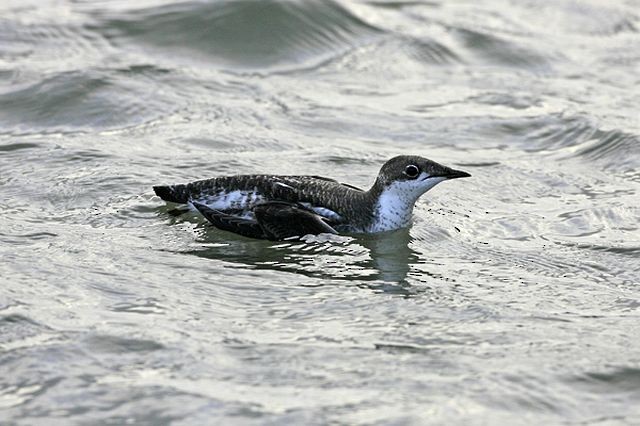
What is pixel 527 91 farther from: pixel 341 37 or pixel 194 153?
pixel 194 153

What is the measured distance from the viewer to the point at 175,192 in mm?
11281

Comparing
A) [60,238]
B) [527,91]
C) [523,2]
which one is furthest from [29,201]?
[523,2]

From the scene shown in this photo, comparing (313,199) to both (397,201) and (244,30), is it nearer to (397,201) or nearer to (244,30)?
(397,201)

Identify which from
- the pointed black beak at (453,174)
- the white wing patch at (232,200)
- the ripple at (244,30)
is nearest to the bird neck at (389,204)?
the pointed black beak at (453,174)

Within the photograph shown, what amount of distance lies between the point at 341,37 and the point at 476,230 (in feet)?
23.1

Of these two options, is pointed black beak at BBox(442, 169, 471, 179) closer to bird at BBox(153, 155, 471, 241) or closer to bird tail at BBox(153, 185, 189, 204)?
bird at BBox(153, 155, 471, 241)

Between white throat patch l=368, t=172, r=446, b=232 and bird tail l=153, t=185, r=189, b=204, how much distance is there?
165 cm

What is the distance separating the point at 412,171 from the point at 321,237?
967 mm

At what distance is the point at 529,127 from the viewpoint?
14.8 m

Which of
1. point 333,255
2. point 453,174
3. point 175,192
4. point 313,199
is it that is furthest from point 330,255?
point 175,192

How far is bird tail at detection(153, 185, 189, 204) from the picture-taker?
37.0 ft

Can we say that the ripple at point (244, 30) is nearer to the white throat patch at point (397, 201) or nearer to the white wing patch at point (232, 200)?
the white wing patch at point (232, 200)

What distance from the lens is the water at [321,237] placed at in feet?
26.6

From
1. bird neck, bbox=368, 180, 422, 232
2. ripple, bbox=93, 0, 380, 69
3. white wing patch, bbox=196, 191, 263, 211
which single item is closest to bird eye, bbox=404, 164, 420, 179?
bird neck, bbox=368, 180, 422, 232
